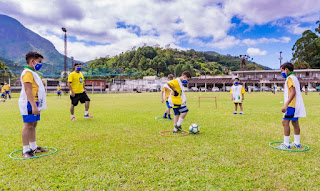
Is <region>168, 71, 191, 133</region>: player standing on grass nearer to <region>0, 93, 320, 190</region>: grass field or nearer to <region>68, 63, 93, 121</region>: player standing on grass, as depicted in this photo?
<region>0, 93, 320, 190</region>: grass field

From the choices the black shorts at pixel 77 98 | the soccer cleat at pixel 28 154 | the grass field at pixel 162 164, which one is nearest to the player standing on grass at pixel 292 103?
the grass field at pixel 162 164

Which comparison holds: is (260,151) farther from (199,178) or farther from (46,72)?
(46,72)

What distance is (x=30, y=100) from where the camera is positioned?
14.4 ft

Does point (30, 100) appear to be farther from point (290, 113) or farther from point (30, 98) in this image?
point (290, 113)

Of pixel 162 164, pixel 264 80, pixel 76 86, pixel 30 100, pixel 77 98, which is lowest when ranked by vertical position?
pixel 162 164

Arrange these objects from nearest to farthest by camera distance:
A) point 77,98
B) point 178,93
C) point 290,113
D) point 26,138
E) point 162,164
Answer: point 162,164 < point 26,138 < point 290,113 < point 178,93 < point 77,98

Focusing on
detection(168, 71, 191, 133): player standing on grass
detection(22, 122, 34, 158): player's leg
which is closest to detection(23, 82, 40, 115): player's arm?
detection(22, 122, 34, 158): player's leg

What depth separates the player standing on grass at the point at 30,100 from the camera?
4.43m

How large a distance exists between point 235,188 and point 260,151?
2.09 m

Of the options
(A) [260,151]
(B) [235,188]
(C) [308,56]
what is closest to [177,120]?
(A) [260,151]

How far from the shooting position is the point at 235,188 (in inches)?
123

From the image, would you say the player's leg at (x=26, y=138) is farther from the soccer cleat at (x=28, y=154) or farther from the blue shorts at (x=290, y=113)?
the blue shorts at (x=290, y=113)

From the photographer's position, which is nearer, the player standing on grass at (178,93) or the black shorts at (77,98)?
the player standing on grass at (178,93)

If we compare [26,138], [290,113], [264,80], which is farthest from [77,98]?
[264,80]
